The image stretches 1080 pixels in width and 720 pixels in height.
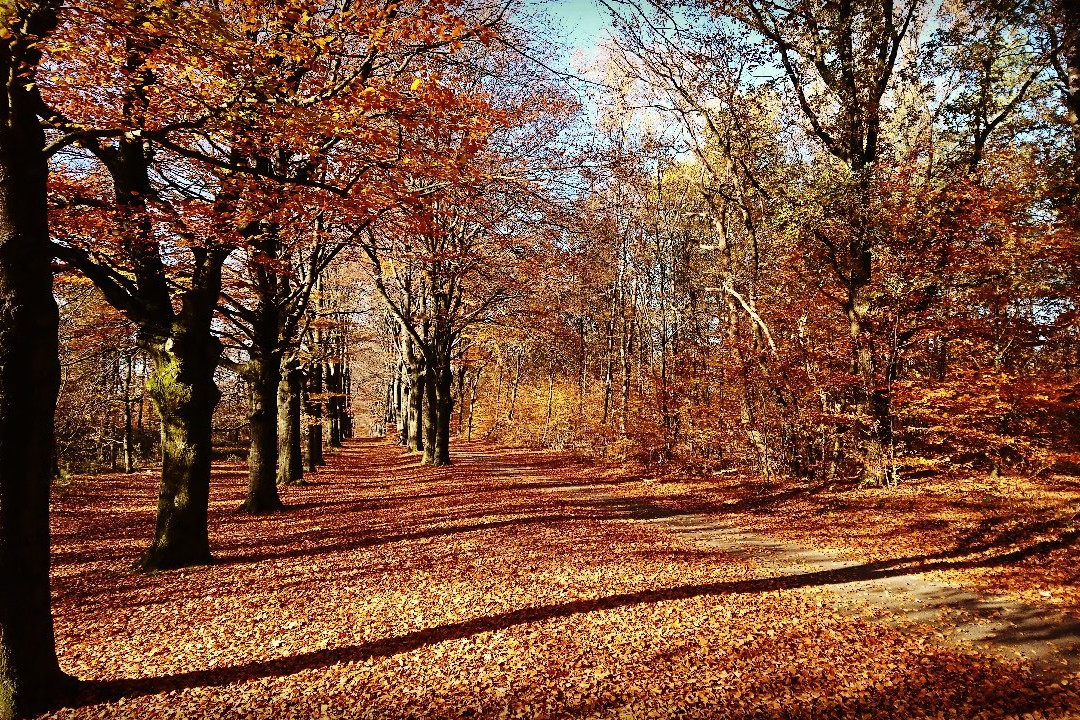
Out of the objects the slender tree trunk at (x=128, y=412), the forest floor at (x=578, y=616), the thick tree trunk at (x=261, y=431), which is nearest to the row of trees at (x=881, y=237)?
the forest floor at (x=578, y=616)

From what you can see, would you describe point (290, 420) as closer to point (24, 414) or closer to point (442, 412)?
point (442, 412)

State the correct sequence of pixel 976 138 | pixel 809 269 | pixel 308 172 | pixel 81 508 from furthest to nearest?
pixel 809 269 → pixel 81 508 → pixel 976 138 → pixel 308 172

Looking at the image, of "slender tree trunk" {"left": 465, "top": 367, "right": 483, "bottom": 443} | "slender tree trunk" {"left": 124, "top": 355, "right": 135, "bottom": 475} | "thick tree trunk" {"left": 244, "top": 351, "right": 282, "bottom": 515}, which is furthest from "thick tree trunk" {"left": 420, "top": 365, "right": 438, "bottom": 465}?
"slender tree trunk" {"left": 465, "top": 367, "right": 483, "bottom": 443}

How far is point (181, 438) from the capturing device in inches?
316

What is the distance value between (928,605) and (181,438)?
10376 mm

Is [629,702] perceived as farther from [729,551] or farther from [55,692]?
[729,551]

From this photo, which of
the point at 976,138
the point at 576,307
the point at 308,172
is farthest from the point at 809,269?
the point at 576,307

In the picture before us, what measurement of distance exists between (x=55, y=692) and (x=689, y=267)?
69.3 feet

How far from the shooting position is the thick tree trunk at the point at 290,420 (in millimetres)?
15516

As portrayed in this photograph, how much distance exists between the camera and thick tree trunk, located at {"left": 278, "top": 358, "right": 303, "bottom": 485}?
15.5 metres

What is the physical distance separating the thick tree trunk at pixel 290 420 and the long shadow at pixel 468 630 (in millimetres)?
11375

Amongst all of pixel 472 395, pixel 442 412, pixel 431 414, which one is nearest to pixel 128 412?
pixel 431 414

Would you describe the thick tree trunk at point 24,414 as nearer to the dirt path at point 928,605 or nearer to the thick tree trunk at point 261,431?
the dirt path at point 928,605

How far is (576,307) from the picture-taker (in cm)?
3114
